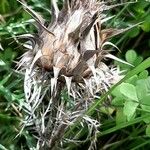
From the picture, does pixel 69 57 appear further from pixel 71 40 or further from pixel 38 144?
pixel 38 144

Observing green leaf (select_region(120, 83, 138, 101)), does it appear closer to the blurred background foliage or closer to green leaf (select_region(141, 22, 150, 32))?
the blurred background foliage

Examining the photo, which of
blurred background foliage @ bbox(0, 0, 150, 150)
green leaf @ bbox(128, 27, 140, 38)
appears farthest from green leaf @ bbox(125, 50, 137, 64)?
green leaf @ bbox(128, 27, 140, 38)

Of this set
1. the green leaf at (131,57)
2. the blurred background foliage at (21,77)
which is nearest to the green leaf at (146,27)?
the blurred background foliage at (21,77)

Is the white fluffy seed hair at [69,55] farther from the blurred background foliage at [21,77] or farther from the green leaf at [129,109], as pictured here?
the blurred background foliage at [21,77]

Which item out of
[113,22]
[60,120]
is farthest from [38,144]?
[113,22]

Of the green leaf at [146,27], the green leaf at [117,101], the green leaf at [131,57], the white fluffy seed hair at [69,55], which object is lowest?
the green leaf at [117,101]

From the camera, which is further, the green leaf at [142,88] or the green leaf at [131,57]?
the green leaf at [131,57]
